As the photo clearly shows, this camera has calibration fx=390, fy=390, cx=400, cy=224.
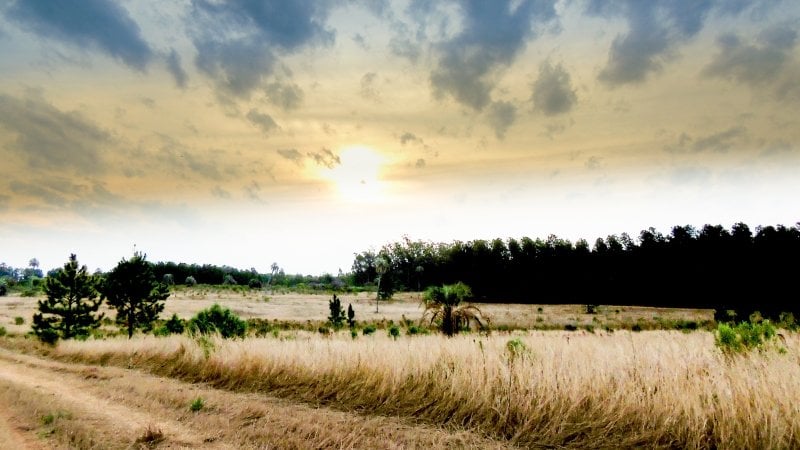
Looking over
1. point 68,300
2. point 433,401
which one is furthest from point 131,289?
point 433,401

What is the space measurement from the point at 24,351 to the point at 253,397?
2171cm

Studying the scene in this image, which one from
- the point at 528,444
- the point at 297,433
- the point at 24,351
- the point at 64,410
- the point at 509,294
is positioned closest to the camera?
the point at 528,444

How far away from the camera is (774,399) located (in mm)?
4391

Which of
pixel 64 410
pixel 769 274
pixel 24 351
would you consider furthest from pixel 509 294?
pixel 64 410

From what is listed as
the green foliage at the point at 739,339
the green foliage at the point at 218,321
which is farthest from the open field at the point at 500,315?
the green foliage at the point at 739,339

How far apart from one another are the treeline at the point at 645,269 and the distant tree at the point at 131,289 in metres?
52.4

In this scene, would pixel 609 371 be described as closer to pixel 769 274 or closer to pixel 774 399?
pixel 774 399

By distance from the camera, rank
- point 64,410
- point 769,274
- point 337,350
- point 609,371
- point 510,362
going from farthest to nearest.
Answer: point 769,274
point 337,350
point 64,410
point 510,362
point 609,371

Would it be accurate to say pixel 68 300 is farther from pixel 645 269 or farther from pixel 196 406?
pixel 645 269

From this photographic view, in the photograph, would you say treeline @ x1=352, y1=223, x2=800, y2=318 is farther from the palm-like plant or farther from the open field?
the palm-like plant

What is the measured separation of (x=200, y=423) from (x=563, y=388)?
5620 millimetres

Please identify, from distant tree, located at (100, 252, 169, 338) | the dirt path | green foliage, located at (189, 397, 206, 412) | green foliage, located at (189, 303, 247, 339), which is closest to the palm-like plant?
green foliage, located at (189, 303, 247, 339)

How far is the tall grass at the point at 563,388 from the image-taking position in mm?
4465

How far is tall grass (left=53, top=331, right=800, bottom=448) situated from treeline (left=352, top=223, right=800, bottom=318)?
6176 centimetres
